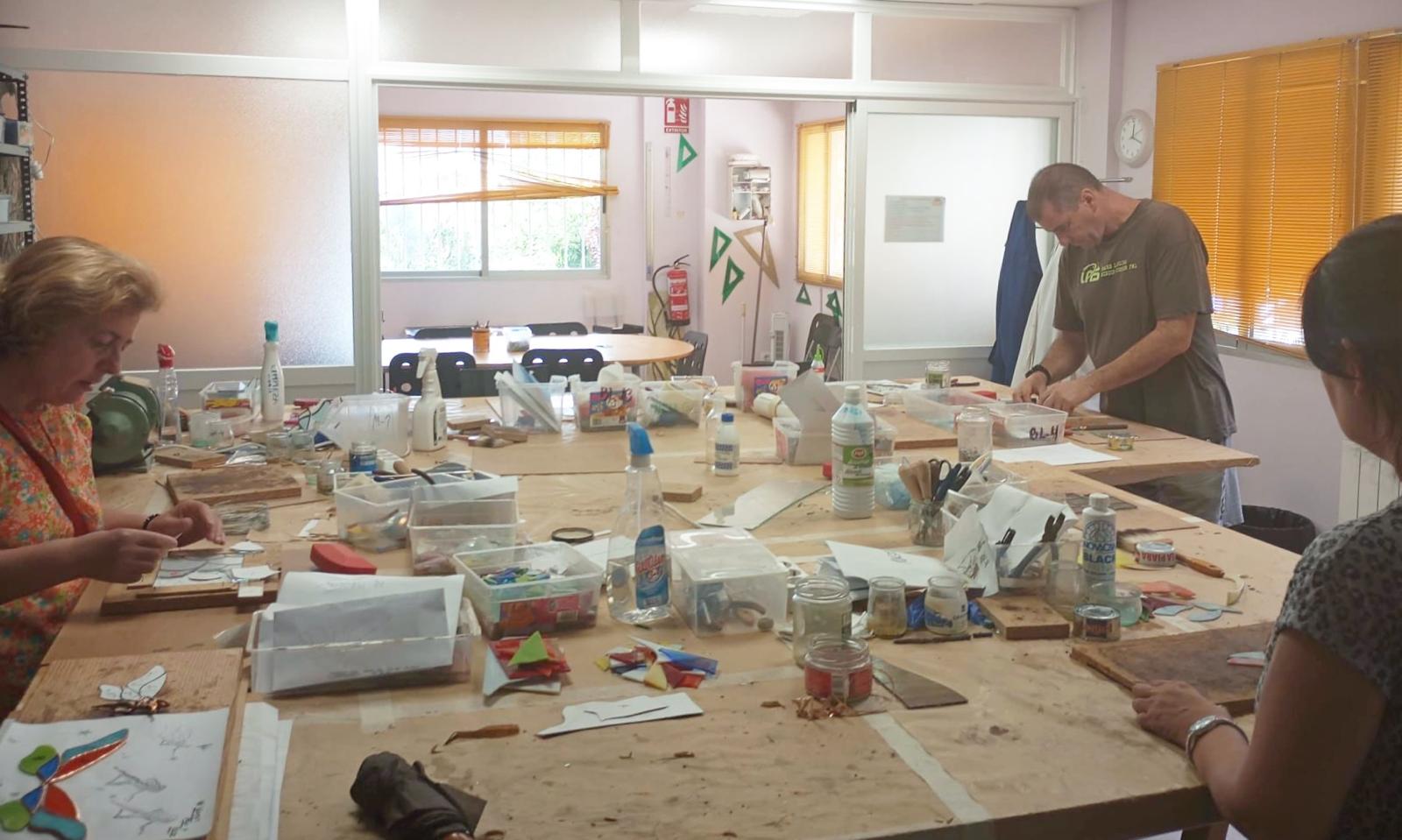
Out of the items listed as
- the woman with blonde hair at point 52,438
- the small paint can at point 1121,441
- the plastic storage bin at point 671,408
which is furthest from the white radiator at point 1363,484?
the woman with blonde hair at point 52,438

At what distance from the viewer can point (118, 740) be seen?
4.52ft

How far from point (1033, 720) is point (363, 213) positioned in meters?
4.12

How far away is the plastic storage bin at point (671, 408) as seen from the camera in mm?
3586

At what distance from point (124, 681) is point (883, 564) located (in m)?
1.21

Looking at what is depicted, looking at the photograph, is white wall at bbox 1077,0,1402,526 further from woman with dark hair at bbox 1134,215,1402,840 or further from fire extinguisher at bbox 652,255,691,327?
fire extinguisher at bbox 652,255,691,327

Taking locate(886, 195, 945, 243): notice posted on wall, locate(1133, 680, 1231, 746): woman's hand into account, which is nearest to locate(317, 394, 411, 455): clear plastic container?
locate(1133, 680, 1231, 746): woman's hand

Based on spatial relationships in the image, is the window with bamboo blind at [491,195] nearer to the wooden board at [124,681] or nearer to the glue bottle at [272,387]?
the glue bottle at [272,387]

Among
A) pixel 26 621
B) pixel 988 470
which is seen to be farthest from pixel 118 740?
pixel 988 470

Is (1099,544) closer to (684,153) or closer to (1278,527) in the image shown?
(1278,527)

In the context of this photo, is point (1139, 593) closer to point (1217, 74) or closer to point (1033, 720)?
point (1033, 720)

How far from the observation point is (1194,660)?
5.36ft

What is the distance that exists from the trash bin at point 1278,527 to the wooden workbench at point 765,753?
8.70ft

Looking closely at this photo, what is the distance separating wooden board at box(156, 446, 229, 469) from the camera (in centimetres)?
290

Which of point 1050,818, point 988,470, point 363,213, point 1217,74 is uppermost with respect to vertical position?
point 1217,74
